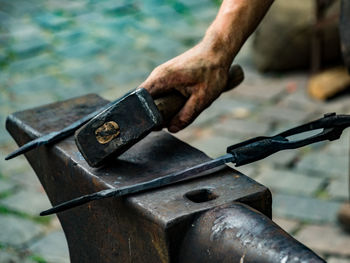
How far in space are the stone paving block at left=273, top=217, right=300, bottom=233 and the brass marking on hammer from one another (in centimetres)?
168

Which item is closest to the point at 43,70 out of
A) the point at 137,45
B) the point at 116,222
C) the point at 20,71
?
the point at 20,71

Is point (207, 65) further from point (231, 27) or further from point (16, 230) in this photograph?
point (16, 230)

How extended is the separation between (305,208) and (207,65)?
1.69 meters

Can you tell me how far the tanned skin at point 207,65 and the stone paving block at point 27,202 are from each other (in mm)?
1709

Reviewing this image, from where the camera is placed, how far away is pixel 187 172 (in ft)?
5.53

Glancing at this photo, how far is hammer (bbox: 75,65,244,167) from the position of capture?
1.75m

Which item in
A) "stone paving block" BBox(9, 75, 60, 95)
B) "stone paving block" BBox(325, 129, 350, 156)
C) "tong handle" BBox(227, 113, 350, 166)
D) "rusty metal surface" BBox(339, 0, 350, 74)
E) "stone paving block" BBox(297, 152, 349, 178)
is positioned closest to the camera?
"tong handle" BBox(227, 113, 350, 166)

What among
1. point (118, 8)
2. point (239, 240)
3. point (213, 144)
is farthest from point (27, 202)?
point (118, 8)

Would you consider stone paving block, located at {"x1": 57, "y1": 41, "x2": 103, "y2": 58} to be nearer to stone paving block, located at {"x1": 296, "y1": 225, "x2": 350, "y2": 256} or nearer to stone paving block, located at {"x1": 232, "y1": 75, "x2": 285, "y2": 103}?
stone paving block, located at {"x1": 232, "y1": 75, "x2": 285, "y2": 103}

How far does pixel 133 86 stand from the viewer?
16.4 ft

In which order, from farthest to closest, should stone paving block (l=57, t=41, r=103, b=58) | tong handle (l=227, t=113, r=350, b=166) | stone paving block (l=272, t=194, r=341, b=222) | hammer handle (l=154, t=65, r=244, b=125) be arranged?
stone paving block (l=57, t=41, r=103, b=58) → stone paving block (l=272, t=194, r=341, b=222) → hammer handle (l=154, t=65, r=244, b=125) → tong handle (l=227, t=113, r=350, b=166)

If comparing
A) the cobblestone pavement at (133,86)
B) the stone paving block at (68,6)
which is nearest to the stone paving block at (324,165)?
the cobblestone pavement at (133,86)

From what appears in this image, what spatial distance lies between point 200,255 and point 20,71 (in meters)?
4.03

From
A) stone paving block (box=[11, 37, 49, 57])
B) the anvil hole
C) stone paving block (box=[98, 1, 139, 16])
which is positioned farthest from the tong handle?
stone paving block (box=[98, 1, 139, 16])
